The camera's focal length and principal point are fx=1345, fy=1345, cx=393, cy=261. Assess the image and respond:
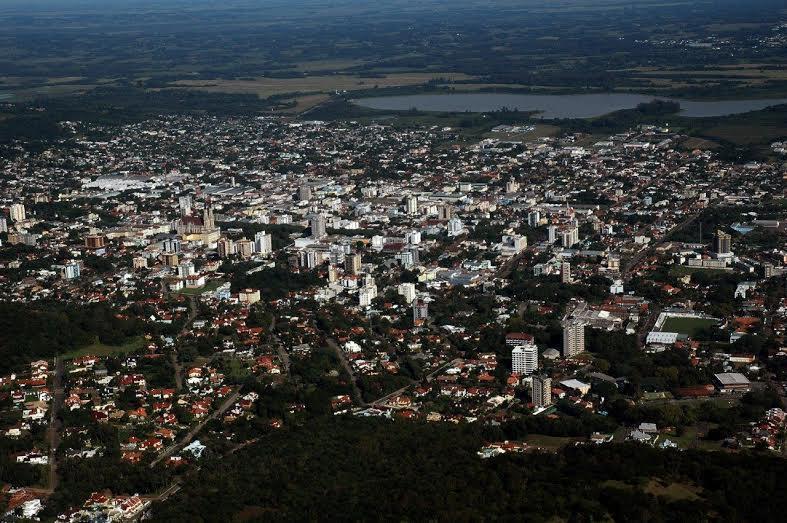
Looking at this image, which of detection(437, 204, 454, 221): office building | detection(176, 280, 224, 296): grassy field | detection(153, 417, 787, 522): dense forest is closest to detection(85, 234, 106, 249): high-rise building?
detection(176, 280, 224, 296): grassy field

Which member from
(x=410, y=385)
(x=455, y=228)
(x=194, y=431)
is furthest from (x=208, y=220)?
(x=194, y=431)

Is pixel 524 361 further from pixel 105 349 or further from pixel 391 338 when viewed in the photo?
pixel 105 349

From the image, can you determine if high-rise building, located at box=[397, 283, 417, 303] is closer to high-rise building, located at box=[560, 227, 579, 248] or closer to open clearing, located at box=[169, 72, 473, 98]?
high-rise building, located at box=[560, 227, 579, 248]

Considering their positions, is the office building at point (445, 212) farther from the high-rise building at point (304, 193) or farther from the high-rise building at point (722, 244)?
the high-rise building at point (722, 244)

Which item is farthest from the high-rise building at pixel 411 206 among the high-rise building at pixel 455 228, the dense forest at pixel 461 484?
the dense forest at pixel 461 484

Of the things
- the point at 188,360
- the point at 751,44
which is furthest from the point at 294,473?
the point at 751,44

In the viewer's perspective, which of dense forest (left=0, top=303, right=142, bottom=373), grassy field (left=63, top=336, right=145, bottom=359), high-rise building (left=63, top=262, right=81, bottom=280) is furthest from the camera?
high-rise building (left=63, top=262, right=81, bottom=280)

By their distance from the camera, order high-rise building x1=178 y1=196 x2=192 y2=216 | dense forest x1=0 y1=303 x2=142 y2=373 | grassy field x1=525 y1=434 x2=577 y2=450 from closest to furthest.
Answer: grassy field x1=525 y1=434 x2=577 y2=450, dense forest x1=0 y1=303 x2=142 y2=373, high-rise building x1=178 y1=196 x2=192 y2=216
